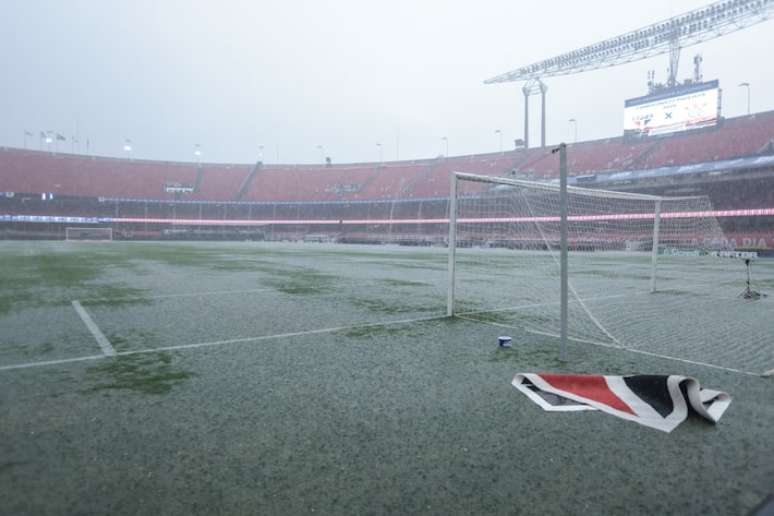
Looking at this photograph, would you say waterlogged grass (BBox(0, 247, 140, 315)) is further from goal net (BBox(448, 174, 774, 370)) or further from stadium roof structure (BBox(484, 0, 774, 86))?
stadium roof structure (BBox(484, 0, 774, 86))

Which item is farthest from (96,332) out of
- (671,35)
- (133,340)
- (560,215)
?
(671,35)

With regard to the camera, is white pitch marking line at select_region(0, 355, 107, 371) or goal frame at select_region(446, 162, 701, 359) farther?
goal frame at select_region(446, 162, 701, 359)

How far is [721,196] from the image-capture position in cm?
3588

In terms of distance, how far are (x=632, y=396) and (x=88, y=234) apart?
65.9 m

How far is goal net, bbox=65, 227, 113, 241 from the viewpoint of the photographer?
54.0 meters

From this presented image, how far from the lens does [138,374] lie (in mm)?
3492

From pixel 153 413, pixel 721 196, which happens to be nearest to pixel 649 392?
pixel 153 413

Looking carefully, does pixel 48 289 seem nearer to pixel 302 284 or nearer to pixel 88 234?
pixel 302 284

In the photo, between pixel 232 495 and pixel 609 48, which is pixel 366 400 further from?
pixel 609 48

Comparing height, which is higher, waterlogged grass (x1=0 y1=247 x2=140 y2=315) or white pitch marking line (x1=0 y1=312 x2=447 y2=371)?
white pitch marking line (x1=0 y1=312 x2=447 y2=371)

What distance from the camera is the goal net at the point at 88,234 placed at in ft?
177

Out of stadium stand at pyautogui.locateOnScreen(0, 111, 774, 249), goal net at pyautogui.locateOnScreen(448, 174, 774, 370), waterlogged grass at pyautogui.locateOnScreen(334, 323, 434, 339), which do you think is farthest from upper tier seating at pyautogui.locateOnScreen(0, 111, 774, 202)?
waterlogged grass at pyautogui.locateOnScreen(334, 323, 434, 339)

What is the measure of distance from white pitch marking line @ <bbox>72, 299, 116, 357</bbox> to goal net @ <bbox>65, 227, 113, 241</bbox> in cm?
5498

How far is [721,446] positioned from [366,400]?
6.25 ft
